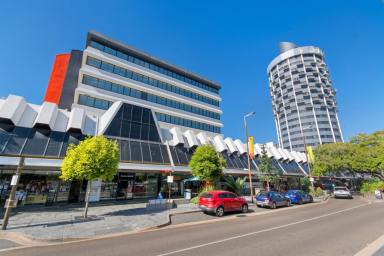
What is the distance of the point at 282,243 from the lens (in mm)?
8375

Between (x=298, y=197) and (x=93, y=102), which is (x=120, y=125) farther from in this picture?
(x=298, y=197)

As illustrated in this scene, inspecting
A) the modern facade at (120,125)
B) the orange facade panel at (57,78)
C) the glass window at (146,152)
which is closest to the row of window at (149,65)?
the modern facade at (120,125)

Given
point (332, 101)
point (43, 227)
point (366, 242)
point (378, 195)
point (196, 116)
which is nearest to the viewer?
point (366, 242)

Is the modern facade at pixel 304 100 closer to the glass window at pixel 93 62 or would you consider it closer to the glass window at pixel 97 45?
the glass window at pixel 97 45

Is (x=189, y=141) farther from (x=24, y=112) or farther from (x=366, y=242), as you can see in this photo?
(x=366, y=242)

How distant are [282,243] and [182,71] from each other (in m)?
41.0

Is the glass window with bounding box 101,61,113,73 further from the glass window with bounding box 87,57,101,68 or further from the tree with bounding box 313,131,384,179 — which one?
the tree with bounding box 313,131,384,179

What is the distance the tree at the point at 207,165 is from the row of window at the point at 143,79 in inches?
868

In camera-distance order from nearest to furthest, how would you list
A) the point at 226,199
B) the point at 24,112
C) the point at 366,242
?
the point at 366,242
the point at 226,199
the point at 24,112

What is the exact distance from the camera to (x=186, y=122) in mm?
40500

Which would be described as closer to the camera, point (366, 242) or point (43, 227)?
point (366, 242)

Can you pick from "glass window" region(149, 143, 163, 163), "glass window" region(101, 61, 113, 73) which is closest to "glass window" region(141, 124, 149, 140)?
"glass window" region(149, 143, 163, 163)

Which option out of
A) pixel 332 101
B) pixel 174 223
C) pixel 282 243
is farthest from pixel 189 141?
pixel 332 101

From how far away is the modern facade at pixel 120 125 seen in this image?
18.6 metres
